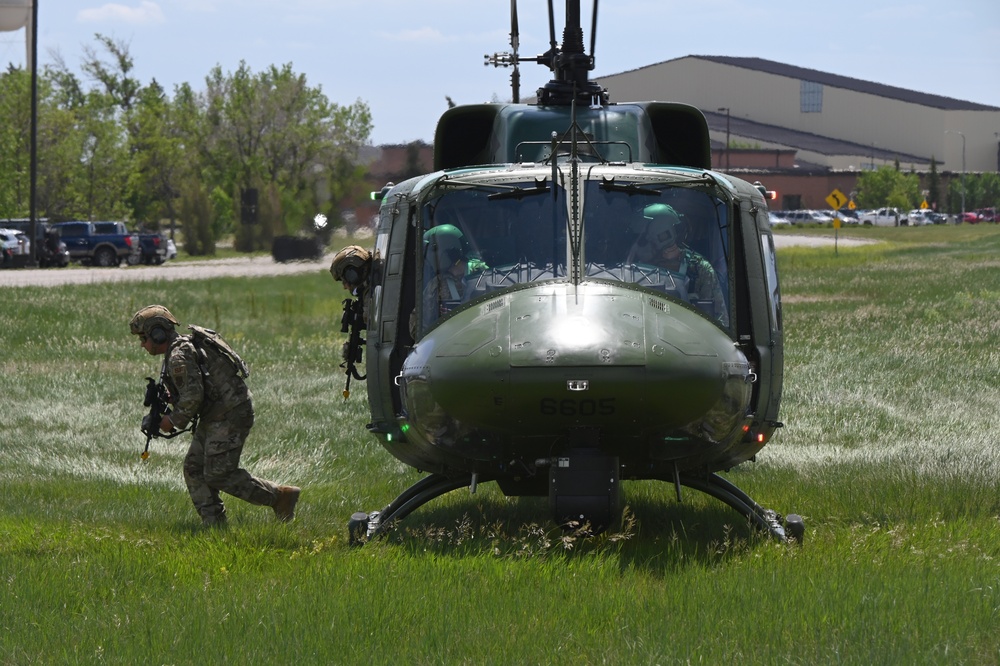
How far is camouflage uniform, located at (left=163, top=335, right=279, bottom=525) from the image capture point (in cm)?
970

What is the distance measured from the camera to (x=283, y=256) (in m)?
51.7

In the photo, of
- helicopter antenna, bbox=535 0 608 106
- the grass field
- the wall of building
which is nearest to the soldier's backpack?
the grass field

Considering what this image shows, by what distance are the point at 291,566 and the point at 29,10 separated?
4646 cm

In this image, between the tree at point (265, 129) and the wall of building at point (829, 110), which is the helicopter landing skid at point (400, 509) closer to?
the tree at point (265, 129)

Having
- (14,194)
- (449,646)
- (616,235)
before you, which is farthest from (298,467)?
(14,194)

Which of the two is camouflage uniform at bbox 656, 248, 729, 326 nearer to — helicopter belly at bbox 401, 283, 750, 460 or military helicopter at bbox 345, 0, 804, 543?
military helicopter at bbox 345, 0, 804, 543

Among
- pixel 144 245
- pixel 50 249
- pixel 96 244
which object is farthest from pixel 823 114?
pixel 50 249

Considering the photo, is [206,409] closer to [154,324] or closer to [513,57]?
[154,324]

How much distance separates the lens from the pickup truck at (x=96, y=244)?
5612cm

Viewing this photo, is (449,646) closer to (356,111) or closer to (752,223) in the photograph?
(752,223)

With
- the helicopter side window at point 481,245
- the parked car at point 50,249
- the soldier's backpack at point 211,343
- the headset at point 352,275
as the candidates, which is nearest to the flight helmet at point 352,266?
the headset at point 352,275

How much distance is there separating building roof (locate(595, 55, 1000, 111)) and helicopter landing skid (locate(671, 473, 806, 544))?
13049 centimetres

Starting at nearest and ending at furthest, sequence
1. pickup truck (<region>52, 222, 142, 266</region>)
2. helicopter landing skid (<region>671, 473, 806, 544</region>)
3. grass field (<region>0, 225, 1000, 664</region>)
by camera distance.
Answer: grass field (<region>0, 225, 1000, 664</region>) < helicopter landing skid (<region>671, 473, 806, 544</region>) < pickup truck (<region>52, 222, 142, 266</region>)

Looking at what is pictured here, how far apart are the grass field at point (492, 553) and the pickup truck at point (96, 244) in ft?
124
